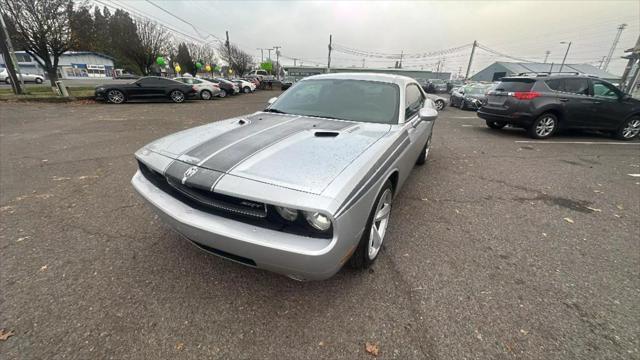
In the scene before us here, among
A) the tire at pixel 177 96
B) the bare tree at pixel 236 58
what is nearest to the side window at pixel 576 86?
the tire at pixel 177 96

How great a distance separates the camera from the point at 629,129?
744 cm

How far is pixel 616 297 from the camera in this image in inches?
76.4

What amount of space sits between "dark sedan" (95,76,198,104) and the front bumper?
15173 millimetres

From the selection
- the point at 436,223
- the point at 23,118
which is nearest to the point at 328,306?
the point at 436,223

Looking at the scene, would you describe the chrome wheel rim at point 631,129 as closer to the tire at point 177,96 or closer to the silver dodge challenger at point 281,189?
the silver dodge challenger at point 281,189

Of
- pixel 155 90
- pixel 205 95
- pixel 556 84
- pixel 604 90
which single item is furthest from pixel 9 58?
pixel 604 90

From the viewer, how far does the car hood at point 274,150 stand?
1505mm

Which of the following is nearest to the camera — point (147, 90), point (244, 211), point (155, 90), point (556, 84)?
point (244, 211)

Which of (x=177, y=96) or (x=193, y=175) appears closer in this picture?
(x=193, y=175)

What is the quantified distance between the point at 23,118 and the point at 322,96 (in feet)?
36.8

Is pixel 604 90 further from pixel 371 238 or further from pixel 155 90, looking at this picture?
pixel 155 90

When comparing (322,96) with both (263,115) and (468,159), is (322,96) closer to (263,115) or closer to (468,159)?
(263,115)

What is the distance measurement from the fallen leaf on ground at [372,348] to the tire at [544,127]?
309 inches

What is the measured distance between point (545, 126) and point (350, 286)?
7946mm
